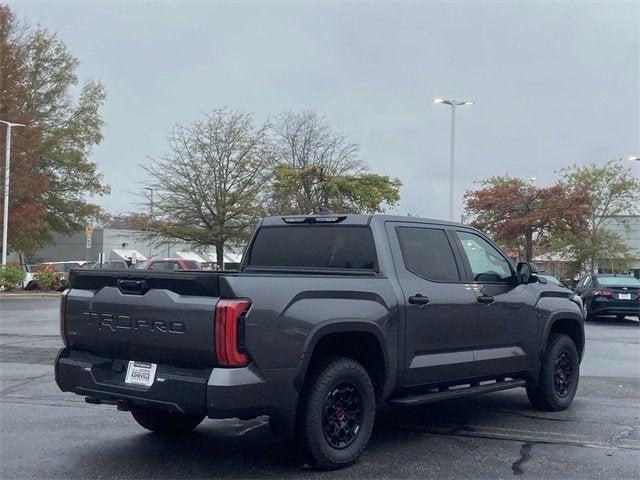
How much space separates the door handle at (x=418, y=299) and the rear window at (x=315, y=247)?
39 cm

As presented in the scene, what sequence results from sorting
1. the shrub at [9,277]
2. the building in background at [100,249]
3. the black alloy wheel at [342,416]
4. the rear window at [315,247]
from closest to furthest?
the black alloy wheel at [342,416], the rear window at [315,247], the shrub at [9,277], the building in background at [100,249]

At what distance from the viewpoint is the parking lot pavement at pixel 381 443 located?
5980 mm

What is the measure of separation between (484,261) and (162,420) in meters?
3.30

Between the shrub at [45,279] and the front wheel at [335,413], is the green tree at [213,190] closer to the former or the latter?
the shrub at [45,279]

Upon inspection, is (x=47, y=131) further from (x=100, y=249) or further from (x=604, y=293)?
(x=604, y=293)

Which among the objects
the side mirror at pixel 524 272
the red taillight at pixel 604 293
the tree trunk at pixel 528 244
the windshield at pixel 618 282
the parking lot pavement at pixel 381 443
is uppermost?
the tree trunk at pixel 528 244

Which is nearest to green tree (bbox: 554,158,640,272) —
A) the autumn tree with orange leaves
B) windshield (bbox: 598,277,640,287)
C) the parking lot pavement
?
A: the autumn tree with orange leaves

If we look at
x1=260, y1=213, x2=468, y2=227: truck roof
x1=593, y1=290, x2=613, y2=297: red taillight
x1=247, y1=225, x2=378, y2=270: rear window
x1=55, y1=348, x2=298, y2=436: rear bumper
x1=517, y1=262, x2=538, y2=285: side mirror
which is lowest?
x1=55, y1=348, x2=298, y2=436: rear bumper

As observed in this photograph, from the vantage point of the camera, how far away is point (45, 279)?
34.7 metres

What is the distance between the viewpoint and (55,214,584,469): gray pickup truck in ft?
17.8

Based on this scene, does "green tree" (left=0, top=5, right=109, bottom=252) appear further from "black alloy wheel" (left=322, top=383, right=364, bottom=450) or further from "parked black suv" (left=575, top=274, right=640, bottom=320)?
"black alloy wheel" (left=322, top=383, right=364, bottom=450)

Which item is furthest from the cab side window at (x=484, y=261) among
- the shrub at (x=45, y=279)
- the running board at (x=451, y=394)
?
the shrub at (x=45, y=279)

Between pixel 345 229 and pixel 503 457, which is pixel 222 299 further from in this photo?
pixel 503 457

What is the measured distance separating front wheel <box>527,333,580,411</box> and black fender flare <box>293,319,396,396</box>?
247cm
